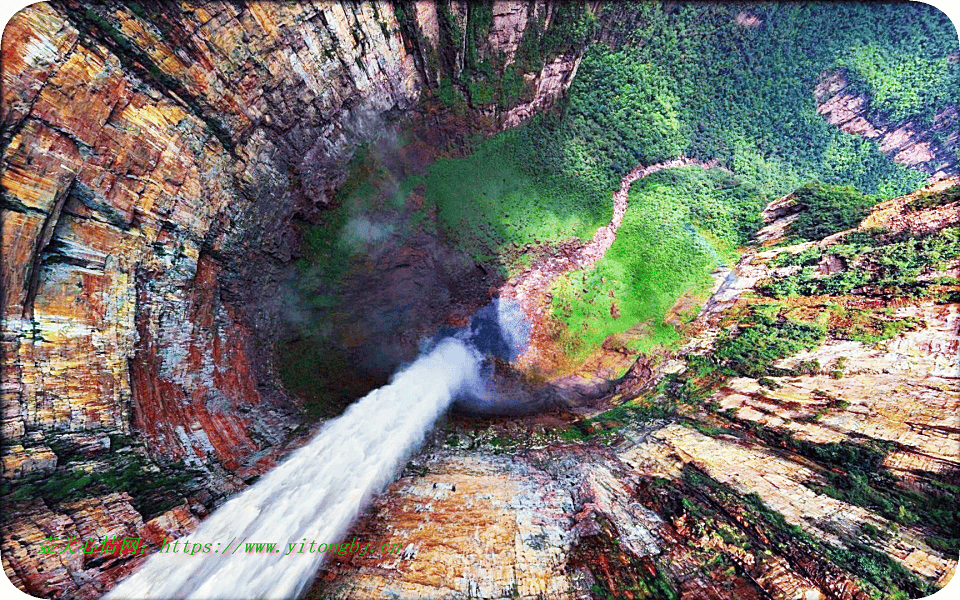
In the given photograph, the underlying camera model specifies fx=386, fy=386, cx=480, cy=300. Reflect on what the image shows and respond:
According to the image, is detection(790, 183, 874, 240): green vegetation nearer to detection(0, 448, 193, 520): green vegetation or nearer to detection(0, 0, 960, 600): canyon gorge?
detection(0, 0, 960, 600): canyon gorge

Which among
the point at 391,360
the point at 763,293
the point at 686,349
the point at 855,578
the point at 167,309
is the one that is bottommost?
the point at 855,578

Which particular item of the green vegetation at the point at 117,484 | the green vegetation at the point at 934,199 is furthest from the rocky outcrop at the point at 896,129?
the green vegetation at the point at 117,484

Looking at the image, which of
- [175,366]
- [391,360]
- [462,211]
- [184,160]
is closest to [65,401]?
[175,366]

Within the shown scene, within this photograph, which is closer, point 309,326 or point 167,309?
point 167,309

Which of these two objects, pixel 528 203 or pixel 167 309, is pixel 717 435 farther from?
pixel 167 309

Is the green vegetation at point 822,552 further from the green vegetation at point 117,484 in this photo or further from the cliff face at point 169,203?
the green vegetation at point 117,484

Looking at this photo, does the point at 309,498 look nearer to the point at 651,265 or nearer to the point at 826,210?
the point at 651,265
